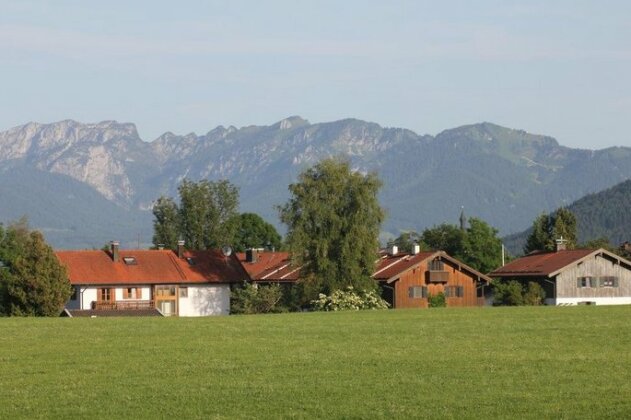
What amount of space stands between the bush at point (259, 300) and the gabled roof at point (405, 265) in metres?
7.41

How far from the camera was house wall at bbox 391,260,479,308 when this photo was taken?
95.9 m

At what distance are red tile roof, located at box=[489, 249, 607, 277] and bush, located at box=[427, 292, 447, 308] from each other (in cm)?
677

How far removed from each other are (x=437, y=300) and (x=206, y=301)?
1830 cm

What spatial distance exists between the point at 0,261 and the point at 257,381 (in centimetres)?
8596

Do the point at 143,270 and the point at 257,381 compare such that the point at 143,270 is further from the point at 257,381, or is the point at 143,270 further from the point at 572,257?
the point at 257,381

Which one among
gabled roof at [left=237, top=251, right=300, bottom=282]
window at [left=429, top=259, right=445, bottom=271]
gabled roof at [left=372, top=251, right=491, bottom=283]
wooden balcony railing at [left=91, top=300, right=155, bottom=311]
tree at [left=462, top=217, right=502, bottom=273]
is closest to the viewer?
wooden balcony railing at [left=91, top=300, right=155, bottom=311]

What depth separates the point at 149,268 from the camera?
102500mm

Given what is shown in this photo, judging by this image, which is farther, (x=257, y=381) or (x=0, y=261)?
(x=0, y=261)

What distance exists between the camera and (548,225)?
136 m

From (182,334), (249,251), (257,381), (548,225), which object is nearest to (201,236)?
(249,251)

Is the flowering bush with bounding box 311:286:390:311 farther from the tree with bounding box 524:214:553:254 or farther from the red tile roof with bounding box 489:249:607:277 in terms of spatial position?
the tree with bounding box 524:214:553:254

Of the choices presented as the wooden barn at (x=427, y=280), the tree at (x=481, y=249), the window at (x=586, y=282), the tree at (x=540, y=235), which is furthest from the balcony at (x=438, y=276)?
the tree at (x=540, y=235)

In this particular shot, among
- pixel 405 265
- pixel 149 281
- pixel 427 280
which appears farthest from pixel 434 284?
pixel 149 281

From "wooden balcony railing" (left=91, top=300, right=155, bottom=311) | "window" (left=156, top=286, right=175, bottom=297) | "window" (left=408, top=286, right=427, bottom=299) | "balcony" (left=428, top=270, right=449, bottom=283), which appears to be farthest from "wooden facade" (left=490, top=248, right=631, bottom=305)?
"wooden balcony railing" (left=91, top=300, right=155, bottom=311)
